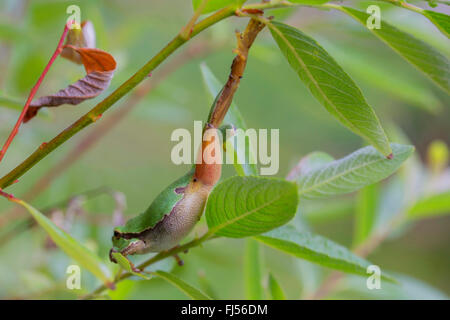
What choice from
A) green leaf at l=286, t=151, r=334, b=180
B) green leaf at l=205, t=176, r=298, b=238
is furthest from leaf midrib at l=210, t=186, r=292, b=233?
green leaf at l=286, t=151, r=334, b=180

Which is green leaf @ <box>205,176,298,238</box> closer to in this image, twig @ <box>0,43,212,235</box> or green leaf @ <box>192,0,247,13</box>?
green leaf @ <box>192,0,247,13</box>

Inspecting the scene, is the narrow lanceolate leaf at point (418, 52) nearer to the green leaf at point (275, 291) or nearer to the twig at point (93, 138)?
the green leaf at point (275, 291)

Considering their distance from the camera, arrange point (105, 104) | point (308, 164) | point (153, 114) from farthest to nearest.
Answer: point (153, 114) < point (308, 164) < point (105, 104)

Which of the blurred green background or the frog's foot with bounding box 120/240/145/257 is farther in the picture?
the blurred green background

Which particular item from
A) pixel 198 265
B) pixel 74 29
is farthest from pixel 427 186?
pixel 74 29

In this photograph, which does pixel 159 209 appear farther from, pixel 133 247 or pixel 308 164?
pixel 308 164

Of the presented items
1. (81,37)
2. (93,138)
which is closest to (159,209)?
(81,37)
